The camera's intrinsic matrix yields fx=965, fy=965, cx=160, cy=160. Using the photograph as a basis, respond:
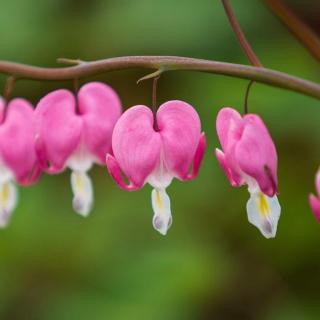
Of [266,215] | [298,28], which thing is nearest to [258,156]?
[266,215]

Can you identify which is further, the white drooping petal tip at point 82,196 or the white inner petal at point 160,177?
the white drooping petal tip at point 82,196

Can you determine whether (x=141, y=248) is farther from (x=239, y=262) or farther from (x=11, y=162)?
(x=11, y=162)

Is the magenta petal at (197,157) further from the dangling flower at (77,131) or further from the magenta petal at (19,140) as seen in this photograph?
the magenta petal at (19,140)

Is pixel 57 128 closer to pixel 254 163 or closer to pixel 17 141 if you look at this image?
pixel 17 141

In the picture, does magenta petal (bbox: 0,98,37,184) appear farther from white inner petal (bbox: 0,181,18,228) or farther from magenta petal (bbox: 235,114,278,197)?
magenta petal (bbox: 235,114,278,197)

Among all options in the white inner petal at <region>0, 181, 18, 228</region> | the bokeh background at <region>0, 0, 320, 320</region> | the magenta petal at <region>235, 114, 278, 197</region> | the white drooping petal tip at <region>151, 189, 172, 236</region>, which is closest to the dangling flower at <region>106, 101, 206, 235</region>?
the white drooping petal tip at <region>151, 189, 172, 236</region>

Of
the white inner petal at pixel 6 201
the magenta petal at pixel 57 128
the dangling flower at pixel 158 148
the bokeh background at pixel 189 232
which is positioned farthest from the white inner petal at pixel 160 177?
the bokeh background at pixel 189 232
